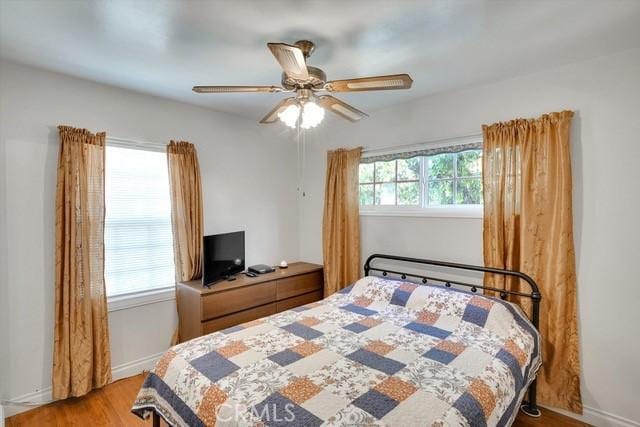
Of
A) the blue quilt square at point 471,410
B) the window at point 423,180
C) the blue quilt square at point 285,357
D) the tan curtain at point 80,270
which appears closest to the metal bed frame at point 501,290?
the window at point 423,180

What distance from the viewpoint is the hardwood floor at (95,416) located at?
223 centimetres

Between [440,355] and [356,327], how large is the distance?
593 mm

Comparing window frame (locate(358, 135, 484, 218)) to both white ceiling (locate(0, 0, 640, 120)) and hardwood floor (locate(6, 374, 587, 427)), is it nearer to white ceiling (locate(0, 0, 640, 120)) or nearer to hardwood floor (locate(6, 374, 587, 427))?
white ceiling (locate(0, 0, 640, 120))

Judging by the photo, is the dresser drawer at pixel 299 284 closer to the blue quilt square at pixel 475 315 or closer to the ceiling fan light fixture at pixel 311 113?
the blue quilt square at pixel 475 315

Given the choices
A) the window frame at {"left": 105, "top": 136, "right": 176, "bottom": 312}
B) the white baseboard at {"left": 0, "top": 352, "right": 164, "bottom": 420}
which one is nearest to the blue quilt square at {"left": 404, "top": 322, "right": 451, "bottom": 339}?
the window frame at {"left": 105, "top": 136, "right": 176, "bottom": 312}

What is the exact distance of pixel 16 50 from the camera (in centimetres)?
208

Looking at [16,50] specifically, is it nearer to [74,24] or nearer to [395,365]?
[74,24]

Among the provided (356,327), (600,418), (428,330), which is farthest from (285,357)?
(600,418)

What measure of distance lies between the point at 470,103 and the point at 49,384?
400 cm

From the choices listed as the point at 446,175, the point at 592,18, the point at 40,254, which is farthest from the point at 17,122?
the point at 592,18

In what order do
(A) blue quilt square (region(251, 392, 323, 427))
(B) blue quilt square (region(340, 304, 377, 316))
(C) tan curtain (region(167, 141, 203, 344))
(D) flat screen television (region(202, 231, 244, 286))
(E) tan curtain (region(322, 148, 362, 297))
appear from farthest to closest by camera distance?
1. (E) tan curtain (region(322, 148, 362, 297))
2. (C) tan curtain (region(167, 141, 203, 344))
3. (D) flat screen television (region(202, 231, 244, 286))
4. (B) blue quilt square (region(340, 304, 377, 316))
5. (A) blue quilt square (region(251, 392, 323, 427))

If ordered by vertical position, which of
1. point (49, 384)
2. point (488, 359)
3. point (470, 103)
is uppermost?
point (470, 103)

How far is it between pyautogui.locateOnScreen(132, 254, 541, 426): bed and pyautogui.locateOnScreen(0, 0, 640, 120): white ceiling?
62.2 inches

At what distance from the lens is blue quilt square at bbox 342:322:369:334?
2.18 meters
